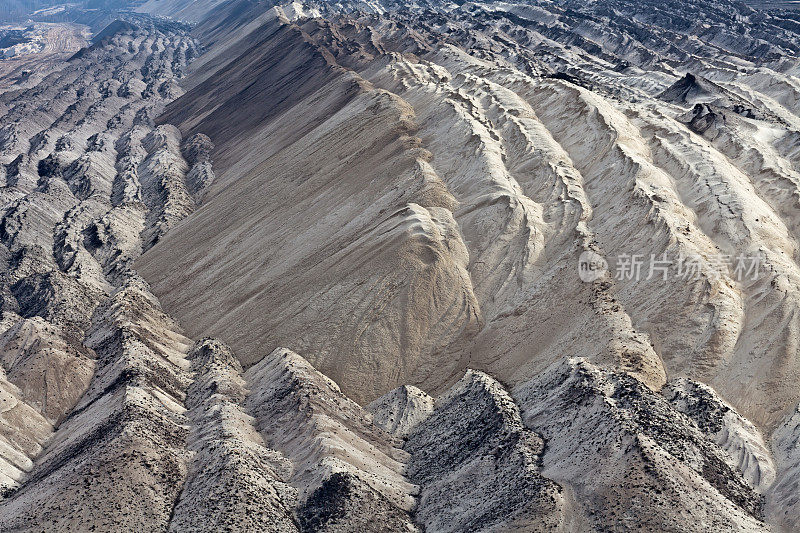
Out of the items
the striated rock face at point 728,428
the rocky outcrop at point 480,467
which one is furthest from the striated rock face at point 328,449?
the striated rock face at point 728,428

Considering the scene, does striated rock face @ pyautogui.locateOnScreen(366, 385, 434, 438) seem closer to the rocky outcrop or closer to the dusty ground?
the rocky outcrop

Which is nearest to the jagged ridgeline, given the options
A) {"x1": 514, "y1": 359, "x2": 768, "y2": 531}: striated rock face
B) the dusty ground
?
{"x1": 514, "y1": 359, "x2": 768, "y2": 531}: striated rock face

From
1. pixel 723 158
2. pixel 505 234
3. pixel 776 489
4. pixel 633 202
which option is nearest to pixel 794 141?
pixel 723 158

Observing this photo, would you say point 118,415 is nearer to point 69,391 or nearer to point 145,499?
point 145,499

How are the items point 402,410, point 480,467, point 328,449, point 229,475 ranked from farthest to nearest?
point 402,410
point 328,449
point 480,467
point 229,475

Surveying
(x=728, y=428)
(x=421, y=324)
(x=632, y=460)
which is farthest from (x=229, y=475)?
(x=728, y=428)

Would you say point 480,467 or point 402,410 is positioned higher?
point 480,467

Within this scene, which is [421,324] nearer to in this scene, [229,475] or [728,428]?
[229,475]

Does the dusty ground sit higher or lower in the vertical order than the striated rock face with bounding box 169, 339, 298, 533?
higher
